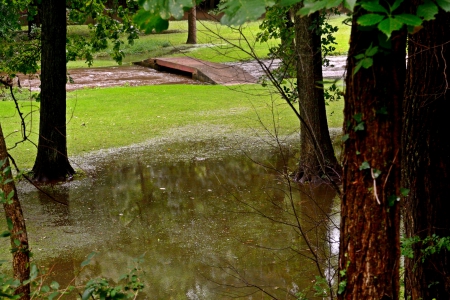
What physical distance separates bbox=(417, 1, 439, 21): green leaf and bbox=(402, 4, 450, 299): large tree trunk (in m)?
2.35

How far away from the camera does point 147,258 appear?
6508 mm

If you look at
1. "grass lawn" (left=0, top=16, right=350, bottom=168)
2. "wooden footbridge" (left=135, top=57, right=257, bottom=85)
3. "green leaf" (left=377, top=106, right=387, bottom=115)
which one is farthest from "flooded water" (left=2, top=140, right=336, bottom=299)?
"wooden footbridge" (left=135, top=57, right=257, bottom=85)

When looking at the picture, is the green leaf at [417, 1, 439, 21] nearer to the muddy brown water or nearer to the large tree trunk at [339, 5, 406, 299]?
the large tree trunk at [339, 5, 406, 299]

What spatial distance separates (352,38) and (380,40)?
21 cm

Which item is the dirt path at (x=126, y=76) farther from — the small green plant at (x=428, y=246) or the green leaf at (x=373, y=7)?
the green leaf at (x=373, y=7)

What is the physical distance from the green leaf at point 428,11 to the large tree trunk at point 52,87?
7.73m

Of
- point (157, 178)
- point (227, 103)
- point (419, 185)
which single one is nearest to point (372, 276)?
point (419, 185)

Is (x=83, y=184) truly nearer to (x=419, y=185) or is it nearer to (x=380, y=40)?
(x=419, y=185)

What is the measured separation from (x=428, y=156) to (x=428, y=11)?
254 centimetres

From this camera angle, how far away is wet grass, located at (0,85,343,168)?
1145cm

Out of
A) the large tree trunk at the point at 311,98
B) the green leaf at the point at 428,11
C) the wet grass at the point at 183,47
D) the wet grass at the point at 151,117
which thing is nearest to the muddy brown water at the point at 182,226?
the large tree trunk at the point at 311,98

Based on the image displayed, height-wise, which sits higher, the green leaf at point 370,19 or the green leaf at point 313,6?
the green leaf at point 313,6

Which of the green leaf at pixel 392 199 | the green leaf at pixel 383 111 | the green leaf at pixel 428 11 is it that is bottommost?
the green leaf at pixel 392 199

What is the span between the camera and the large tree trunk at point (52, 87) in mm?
9164
